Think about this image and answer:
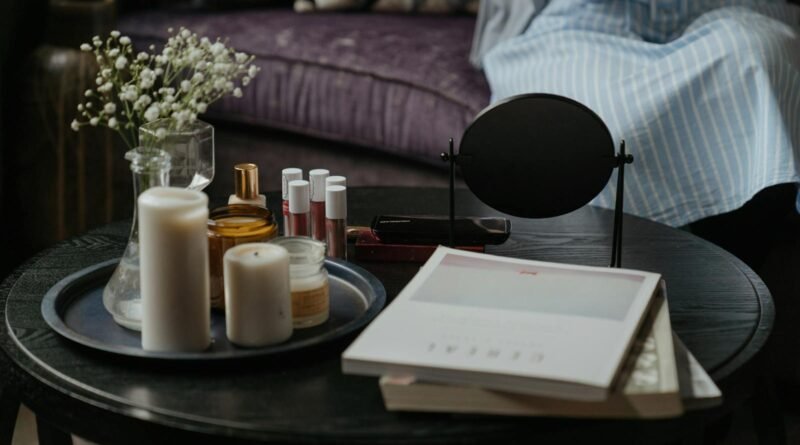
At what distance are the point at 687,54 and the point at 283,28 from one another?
847mm

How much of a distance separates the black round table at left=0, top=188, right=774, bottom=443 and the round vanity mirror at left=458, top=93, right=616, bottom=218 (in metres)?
0.11

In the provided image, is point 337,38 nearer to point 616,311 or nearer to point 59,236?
point 59,236

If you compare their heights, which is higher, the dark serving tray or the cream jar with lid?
the cream jar with lid

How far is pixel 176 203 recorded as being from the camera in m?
0.80

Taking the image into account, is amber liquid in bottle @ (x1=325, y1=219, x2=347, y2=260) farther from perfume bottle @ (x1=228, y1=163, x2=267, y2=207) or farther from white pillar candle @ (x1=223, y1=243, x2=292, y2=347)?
white pillar candle @ (x1=223, y1=243, x2=292, y2=347)

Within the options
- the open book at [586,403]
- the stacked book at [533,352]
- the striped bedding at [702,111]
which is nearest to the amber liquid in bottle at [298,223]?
the stacked book at [533,352]

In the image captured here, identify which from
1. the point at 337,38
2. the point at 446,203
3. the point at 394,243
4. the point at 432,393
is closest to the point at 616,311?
the point at 432,393

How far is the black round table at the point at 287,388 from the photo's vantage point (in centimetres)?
73

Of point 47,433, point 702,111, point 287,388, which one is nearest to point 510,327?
point 287,388

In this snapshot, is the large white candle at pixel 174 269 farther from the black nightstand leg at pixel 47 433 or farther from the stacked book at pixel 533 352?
the black nightstand leg at pixel 47 433

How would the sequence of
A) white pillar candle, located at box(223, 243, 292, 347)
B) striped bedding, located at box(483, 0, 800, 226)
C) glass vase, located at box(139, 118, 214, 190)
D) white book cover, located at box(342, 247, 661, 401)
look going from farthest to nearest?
striped bedding, located at box(483, 0, 800, 226) < glass vase, located at box(139, 118, 214, 190) < white pillar candle, located at box(223, 243, 292, 347) < white book cover, located at box(342, 247, 661, 401)

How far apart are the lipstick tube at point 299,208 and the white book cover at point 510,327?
0.19 meters

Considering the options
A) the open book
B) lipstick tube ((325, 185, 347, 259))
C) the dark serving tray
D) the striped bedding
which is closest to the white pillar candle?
the dark serving tray

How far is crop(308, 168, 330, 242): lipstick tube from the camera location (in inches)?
44.3
